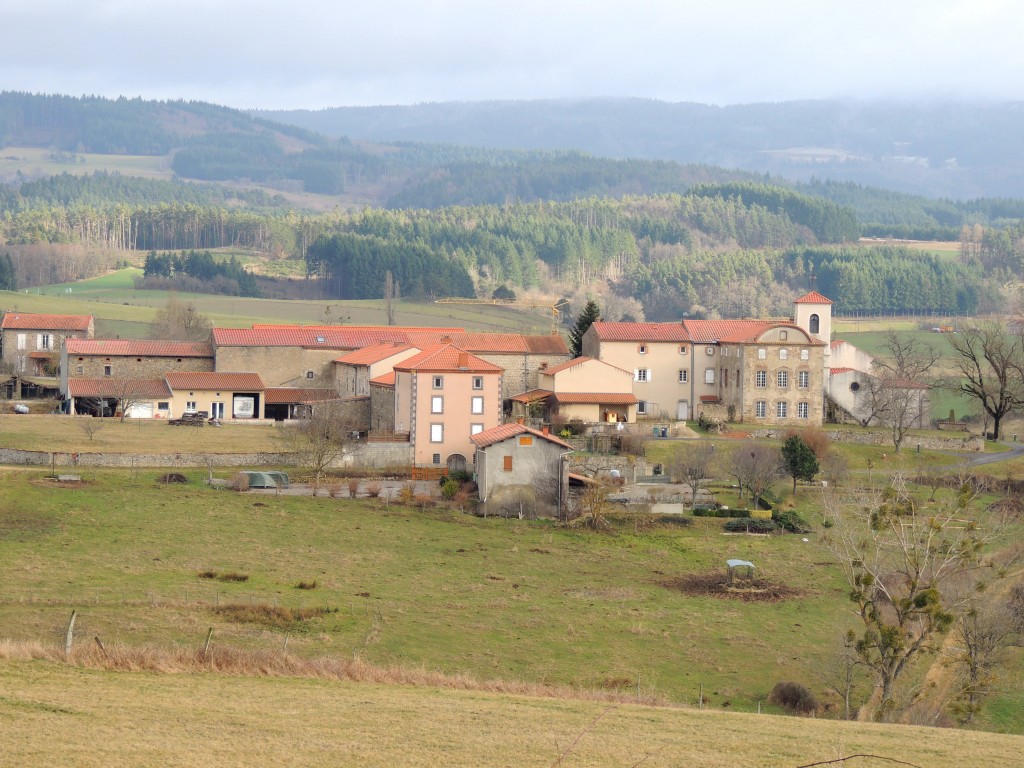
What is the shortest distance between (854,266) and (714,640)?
144 m

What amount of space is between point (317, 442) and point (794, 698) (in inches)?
1094

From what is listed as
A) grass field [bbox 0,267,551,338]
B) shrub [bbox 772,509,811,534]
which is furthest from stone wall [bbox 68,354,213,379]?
shrub [bbox 772,509,811,534]

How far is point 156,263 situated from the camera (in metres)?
151

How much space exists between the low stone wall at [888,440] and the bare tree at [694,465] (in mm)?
6754

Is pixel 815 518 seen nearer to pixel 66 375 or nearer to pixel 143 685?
pixel 143 685

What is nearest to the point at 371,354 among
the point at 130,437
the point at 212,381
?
the point at 212,381

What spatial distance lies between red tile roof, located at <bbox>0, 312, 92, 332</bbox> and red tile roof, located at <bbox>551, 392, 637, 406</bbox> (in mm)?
37073

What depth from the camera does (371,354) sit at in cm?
6819

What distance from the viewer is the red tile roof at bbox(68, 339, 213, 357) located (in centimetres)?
7050

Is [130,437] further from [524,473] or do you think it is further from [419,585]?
[419,585]

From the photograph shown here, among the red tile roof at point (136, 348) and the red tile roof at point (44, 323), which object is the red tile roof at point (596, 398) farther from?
the red tile roof at point (44, 323)

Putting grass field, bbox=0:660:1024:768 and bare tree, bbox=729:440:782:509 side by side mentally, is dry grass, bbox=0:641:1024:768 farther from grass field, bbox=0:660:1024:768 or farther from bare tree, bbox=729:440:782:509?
bare tree, bbox=729:440:782:509

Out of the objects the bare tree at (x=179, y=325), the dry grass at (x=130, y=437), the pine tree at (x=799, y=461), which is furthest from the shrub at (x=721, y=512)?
the bare tree at (x=179, y=325)

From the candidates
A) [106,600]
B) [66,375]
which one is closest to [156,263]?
[66,375]
